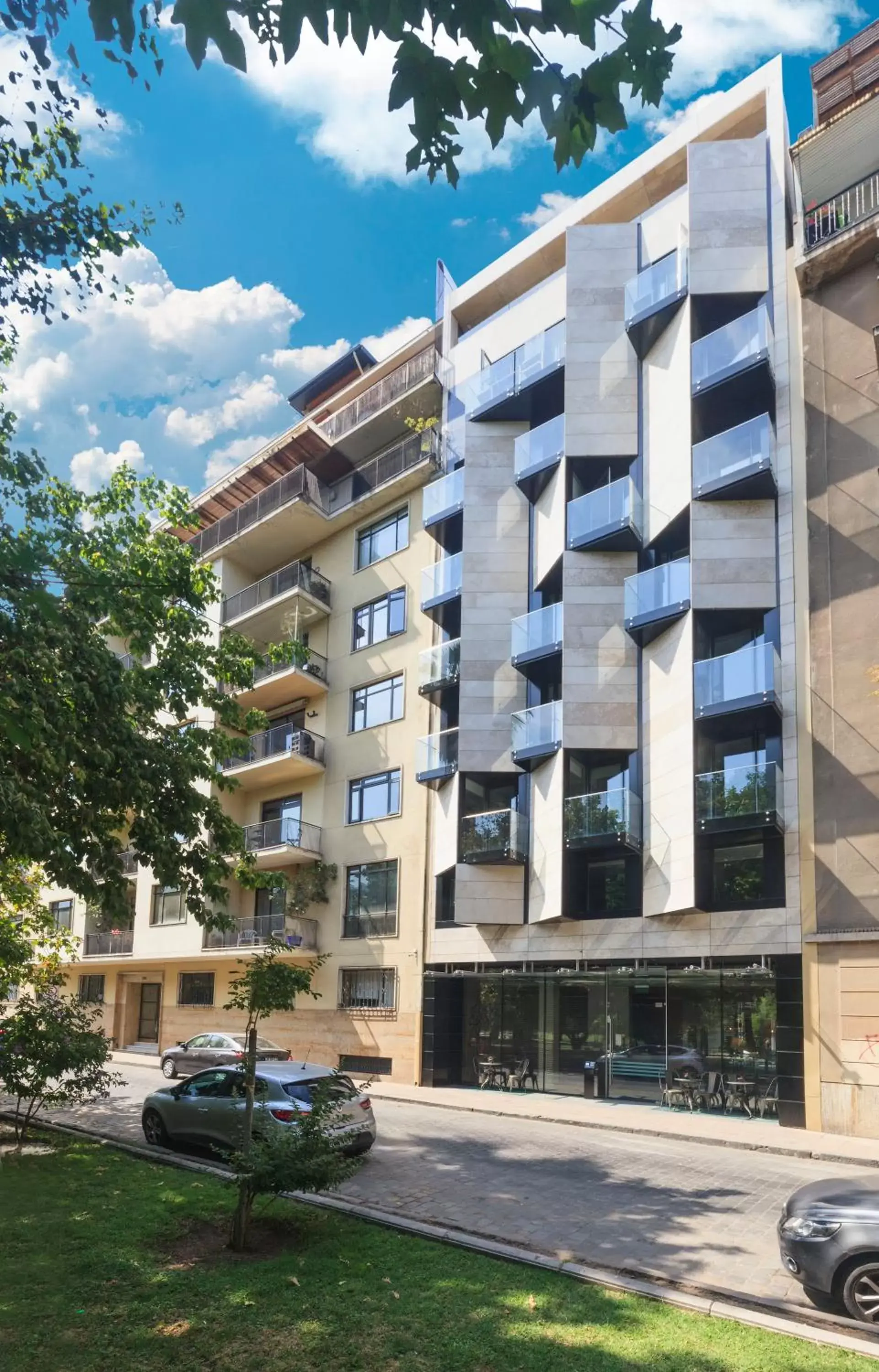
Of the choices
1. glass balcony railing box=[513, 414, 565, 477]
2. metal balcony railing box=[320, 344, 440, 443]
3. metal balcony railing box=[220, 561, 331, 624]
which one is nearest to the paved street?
glass balcony railing box=[513, 414, 565, 477]

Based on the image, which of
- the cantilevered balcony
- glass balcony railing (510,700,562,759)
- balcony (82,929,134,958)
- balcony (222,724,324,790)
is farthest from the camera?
balcony (82,929,134,958)

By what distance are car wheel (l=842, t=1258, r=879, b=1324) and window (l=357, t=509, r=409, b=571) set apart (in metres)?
24.3

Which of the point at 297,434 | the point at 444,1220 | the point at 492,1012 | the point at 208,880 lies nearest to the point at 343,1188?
the point at 444,1220

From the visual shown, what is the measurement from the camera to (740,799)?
19938 mm

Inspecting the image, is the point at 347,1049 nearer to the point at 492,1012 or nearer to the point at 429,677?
the point at 492,1012

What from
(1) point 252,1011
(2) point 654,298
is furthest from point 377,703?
(1) point 252,1011

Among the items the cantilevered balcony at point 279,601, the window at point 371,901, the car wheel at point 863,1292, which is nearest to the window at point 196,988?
the window at point 371,901

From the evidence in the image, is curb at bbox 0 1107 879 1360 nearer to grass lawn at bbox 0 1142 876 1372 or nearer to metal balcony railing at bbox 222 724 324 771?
grass lawn at bbox 0 1142 876 1372

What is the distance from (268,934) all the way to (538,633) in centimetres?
1260

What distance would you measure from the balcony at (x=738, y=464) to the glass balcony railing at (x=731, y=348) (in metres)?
1.20

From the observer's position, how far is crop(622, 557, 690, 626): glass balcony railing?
21656mm

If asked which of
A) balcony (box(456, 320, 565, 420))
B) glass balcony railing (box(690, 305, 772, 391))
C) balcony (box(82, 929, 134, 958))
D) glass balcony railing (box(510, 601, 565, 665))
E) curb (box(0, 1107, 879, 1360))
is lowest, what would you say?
curb (box(0, 1107, 879, 1360))

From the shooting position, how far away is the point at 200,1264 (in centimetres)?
828

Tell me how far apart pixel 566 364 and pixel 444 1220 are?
19.7m
